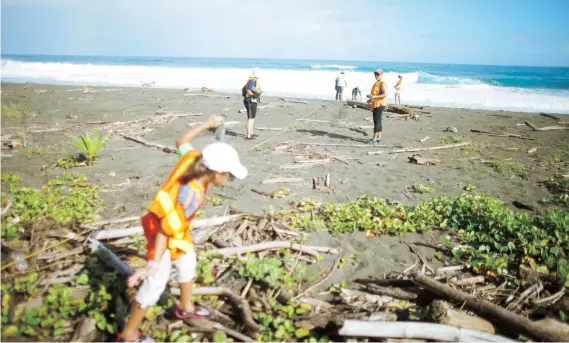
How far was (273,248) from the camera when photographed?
14.2 ft

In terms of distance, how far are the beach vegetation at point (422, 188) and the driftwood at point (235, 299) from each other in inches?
198

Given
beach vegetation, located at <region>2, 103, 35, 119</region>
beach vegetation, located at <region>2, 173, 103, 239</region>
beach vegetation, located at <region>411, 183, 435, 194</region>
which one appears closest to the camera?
beach vegetation, located at <region>2, 173, 103, 239</region>

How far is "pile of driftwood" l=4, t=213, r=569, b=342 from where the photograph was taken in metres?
2.97

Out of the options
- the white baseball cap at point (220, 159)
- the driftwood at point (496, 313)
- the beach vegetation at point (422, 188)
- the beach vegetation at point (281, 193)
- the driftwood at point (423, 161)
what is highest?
the white baseball cap at point (220, 159)

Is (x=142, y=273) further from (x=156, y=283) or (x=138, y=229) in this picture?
(x=138, y=229)

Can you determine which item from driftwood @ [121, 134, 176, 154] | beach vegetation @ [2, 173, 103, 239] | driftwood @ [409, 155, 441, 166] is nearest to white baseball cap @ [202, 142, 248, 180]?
beach vegetation @ [2, 173, 103, 239]

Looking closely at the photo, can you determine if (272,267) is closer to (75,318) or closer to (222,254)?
(222,254)

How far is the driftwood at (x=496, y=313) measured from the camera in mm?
2908

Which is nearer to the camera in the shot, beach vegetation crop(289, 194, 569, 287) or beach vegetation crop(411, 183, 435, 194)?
beach vegetation crop(289, 194, 569, 287)

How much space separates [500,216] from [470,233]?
755mm

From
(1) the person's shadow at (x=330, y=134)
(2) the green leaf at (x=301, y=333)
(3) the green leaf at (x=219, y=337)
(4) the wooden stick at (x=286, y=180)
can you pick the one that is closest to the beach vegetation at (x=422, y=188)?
(4) the wooden stick at (x=286, y=180)

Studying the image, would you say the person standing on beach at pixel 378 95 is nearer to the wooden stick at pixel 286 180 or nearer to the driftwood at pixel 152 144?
the wooden stick at pixel 286 180

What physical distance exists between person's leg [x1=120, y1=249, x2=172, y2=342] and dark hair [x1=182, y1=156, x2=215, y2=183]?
68cm

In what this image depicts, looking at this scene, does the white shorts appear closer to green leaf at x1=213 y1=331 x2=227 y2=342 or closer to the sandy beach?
green leaf at x1=213 y1=331 x2=227 y2=342
